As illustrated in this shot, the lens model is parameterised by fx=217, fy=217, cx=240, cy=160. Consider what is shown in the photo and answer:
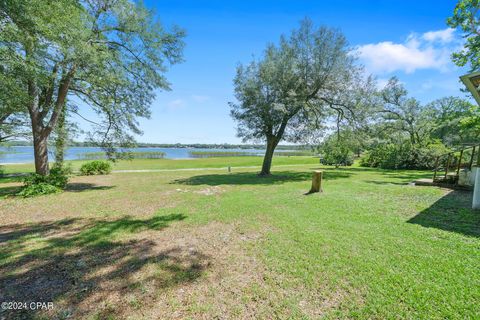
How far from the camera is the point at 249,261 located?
3803mm

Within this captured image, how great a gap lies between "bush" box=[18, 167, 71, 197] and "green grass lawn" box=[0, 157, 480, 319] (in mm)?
2630

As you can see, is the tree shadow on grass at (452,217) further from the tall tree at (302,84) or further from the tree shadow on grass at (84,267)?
the tall tree at (302,84)

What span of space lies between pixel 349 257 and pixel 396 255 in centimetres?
85

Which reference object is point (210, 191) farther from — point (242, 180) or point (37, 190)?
point (37, 190)

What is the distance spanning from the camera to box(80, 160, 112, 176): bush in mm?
17516

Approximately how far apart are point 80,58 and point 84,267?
28.0ft

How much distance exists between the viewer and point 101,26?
10422mm

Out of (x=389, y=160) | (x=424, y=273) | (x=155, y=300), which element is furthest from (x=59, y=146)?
(x=389, y=160)

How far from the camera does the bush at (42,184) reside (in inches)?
365

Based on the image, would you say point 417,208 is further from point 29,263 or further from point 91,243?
point 29,263

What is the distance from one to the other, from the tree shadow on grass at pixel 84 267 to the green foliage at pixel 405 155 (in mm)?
23593

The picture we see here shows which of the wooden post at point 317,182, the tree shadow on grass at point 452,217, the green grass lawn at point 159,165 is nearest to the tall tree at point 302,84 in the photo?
the wooden post at point 317,182

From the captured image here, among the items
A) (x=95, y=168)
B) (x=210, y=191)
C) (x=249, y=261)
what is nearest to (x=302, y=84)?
(x=210, y=191)

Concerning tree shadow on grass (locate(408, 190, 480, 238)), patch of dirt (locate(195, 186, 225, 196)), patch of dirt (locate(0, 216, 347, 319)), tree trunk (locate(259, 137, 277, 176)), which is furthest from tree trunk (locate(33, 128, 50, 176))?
tree shadow on grass (locate(408, 190, 480, 238))
